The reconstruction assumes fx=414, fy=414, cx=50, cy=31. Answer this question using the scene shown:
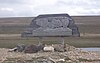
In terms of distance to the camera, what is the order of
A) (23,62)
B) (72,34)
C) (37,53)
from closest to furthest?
(23,62)
(37,53)
(72,34)

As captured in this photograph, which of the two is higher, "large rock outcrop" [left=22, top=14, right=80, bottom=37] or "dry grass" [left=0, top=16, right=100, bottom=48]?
"large rock outcrop" [left=22, top=14, right=80, bottom=37]

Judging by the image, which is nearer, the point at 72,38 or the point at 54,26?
the point at 54,26

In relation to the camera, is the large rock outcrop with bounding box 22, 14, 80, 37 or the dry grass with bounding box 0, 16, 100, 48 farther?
the dry grass with bounding box 0, 16, 100, 48

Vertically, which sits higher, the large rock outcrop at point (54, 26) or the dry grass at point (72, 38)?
the large rock outcrop at point (54, 26)

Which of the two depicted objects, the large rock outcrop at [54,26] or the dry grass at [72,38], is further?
the dry grass at [72,38]

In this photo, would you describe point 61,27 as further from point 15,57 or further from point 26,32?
point 15,57

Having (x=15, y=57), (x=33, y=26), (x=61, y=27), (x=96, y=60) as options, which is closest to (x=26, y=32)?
(x=33, y=26)

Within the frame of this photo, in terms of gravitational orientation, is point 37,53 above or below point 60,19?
below

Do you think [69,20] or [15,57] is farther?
[69,20]

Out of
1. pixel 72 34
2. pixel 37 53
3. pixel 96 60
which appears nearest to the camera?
pixel 96 60

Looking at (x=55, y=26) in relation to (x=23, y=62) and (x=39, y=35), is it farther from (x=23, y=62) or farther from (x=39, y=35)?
(x=23, y=62)

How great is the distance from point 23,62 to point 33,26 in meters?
7.79

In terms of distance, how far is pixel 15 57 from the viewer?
2688 cm

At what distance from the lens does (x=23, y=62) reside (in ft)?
79.1
